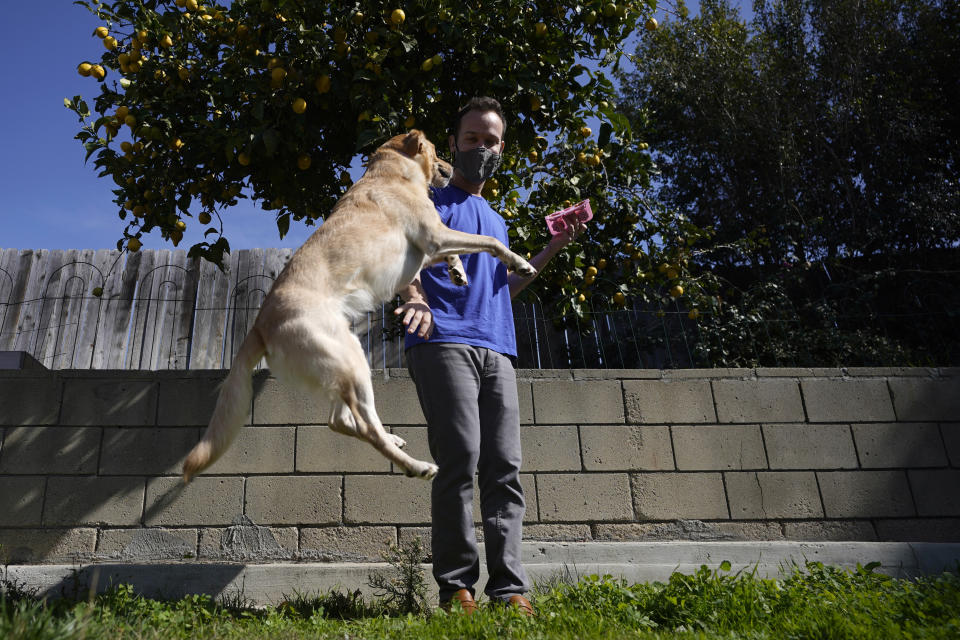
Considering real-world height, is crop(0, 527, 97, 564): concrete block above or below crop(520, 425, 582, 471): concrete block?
below

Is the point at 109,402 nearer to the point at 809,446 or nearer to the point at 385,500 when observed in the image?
the point at 385,500

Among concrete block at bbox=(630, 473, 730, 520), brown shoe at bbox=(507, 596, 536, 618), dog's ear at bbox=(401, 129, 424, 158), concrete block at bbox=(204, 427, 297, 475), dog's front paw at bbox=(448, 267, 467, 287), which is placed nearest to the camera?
brown shoe at bbox=(507, 596, 536, 618)

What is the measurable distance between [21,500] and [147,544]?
831mm

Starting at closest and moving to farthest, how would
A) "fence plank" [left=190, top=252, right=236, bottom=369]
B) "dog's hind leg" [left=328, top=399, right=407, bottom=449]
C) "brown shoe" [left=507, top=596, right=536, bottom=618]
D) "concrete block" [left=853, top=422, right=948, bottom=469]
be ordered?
"dog's hind leg" [left=328, top=399, right=407, bottom=449] < "brown shoe" [left=507, top=596, right=536, bottom=618] < "concrete block" [left=853, top=422, right=948, bottom=469] < "fence plank" [left=190, top=252, right=236, bottom=369]

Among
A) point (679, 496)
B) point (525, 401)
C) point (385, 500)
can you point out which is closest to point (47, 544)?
point (385, 500)

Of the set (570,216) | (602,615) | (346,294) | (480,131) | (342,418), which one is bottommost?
(602,615)

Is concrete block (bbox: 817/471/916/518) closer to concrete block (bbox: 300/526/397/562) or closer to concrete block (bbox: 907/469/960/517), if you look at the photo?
concrete block (bbox: 907/469/960/517)

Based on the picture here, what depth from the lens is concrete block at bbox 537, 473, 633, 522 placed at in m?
4.09

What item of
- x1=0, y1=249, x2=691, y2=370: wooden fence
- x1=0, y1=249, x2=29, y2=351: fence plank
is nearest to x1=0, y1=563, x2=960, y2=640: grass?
x1=0, y1=249, x2=691, y2=370: wooden fence

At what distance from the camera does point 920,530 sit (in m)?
4.25

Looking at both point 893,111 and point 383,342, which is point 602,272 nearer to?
point 383,342

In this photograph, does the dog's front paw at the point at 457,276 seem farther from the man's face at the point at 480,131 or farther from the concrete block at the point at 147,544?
the concrete block at the point at 147,544

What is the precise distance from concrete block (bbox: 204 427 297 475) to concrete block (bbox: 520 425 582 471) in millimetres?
1546

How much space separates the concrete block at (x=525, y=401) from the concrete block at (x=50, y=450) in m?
2.77
